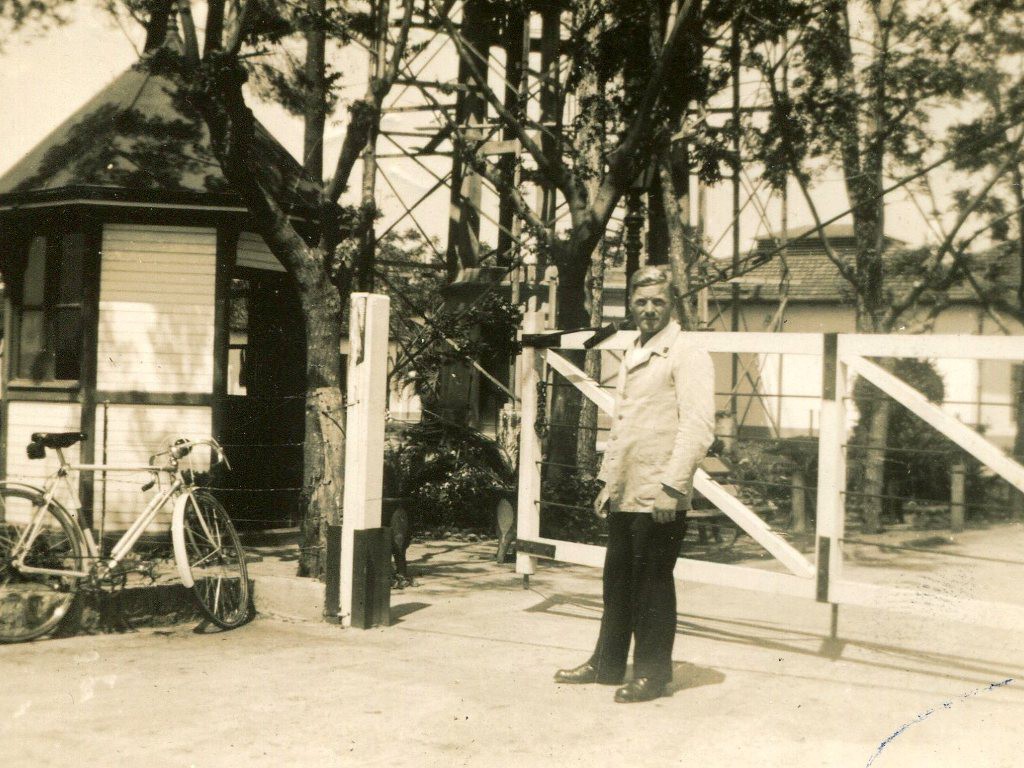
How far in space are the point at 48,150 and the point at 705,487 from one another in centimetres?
829

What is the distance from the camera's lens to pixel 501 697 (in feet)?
18.2

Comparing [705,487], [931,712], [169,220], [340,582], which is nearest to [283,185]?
[169,220]

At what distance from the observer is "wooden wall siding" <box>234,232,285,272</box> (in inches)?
464

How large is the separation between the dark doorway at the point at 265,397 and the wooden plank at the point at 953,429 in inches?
279

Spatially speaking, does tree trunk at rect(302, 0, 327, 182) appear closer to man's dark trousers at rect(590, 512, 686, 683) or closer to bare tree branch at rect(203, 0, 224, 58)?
bare tree branch at rect(203, 0, 224, 58)

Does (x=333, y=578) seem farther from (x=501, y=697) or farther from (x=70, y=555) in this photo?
(x=501, y=697)

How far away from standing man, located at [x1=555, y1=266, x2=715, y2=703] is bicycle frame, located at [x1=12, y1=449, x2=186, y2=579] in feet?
9.84

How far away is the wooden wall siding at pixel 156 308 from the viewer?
11.1 m

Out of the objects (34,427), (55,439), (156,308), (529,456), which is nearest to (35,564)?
(55,439)

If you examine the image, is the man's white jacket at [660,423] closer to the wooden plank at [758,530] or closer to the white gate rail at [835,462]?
the white gate rail at [835,462]

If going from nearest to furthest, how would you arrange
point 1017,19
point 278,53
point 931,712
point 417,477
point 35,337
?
point 931,712 → point 278,53 → point 35,337 → point 417,477 → point 1017,19

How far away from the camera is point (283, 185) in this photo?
40.1 feet

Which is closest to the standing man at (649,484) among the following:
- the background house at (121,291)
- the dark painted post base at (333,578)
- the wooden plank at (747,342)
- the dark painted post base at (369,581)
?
the wooden plank at (747,342)

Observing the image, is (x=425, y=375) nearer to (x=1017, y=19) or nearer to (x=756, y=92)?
(x=756, y=92)
